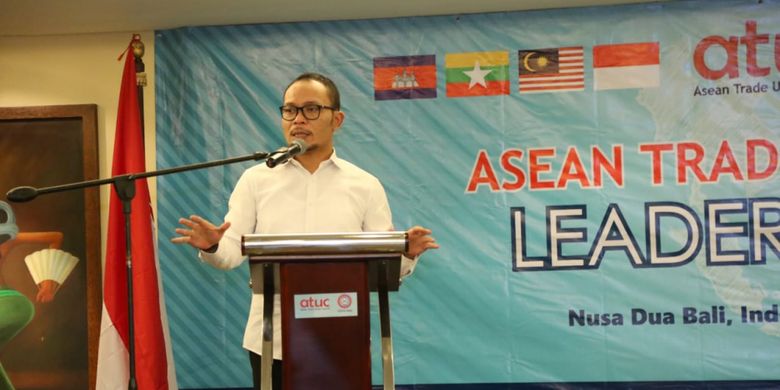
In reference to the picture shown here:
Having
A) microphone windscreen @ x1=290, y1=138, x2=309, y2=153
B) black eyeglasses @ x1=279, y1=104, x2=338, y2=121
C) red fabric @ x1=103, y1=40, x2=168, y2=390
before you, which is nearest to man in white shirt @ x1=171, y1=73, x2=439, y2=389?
black eyeglasses @ x1=279, y1=104, x2=338, y2=121

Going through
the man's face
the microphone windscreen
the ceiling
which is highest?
the ceiling

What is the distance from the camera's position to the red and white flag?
463 cm

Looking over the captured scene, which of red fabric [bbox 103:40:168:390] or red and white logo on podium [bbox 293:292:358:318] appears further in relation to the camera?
red fabric [bbox 103:40:168:390]

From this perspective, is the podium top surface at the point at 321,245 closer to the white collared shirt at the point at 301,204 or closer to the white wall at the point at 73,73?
the white collared shirt at the point at 301,204

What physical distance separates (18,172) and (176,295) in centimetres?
127

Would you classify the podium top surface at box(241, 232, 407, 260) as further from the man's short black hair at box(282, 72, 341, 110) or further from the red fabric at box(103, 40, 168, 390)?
the red fabric at box(103, 40, 168, 390)

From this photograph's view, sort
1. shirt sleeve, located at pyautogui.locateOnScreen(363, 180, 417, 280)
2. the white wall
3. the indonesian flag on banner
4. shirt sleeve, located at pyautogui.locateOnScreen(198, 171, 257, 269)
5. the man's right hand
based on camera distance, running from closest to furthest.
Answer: the man's right hand
shirt sleeve, located at pyautogui.locateOnScreen(198, 171, 257, 269)
shirt sleeve, located at pyautogui.locateOnScreen(363, 180, 417, 280)
the indonesian flag on banner
the white wall

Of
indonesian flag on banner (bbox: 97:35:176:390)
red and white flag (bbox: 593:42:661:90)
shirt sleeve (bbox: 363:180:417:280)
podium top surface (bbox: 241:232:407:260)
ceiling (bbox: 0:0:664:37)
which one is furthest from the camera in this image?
red and white flag (bbox: 593:42:661:90)

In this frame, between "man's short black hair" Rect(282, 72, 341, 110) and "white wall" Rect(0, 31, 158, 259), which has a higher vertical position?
"white wall" Rect(0, 31, 158, 259)

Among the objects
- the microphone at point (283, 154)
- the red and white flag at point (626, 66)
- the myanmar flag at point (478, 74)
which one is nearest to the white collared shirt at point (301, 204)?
the microphone at point (283, 154)

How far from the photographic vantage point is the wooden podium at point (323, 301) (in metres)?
2.05

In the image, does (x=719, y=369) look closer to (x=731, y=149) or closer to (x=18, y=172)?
(x=731, y=149)

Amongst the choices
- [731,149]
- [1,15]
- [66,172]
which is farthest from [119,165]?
[731,149]

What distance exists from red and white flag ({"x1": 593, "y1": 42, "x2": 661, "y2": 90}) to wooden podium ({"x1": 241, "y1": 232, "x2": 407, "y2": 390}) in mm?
2941
